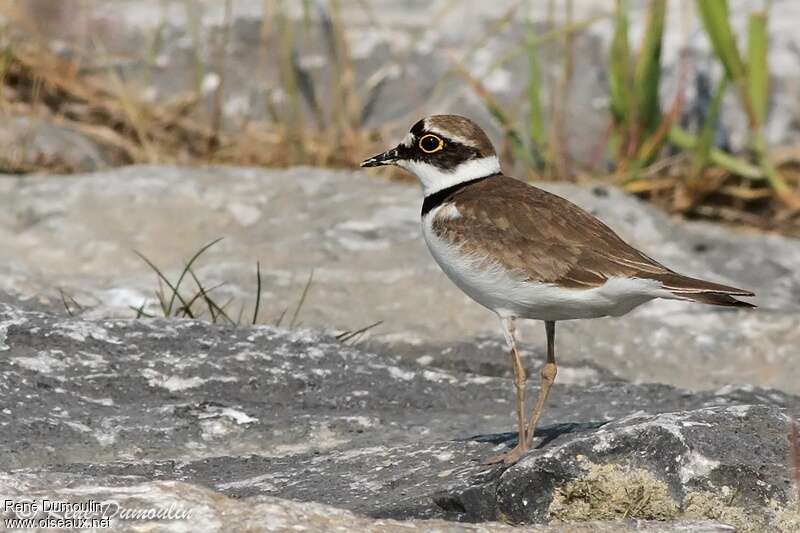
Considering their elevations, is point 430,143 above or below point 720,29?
below

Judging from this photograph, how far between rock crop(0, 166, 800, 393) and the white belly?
1.57 metres

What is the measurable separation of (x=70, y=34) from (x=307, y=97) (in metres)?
1.66

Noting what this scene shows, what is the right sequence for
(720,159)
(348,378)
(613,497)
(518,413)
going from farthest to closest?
1. (720,159)
2. (348,378)
3. (518,413)
4. (613,497)

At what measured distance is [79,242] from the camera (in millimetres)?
6684

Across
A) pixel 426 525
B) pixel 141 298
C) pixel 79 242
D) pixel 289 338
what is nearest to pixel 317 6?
pixel 79 242

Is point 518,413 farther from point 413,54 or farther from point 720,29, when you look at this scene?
point 413,54

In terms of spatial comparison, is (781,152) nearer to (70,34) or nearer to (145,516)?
(70,34)

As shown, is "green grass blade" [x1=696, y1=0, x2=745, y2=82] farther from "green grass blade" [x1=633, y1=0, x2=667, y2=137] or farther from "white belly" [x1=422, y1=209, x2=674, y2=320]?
"white belly" [x1=422, y1=209, x2=674, y2=320]

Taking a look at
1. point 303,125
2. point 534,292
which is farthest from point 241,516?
point 303,125

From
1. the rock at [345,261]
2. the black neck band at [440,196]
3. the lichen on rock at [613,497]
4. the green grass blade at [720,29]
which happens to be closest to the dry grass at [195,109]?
the rock at [345,261]

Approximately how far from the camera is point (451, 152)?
15.4 ft

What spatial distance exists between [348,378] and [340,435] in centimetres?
45

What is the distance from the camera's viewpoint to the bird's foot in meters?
3.66

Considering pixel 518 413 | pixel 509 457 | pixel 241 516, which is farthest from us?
pixel 518 413
